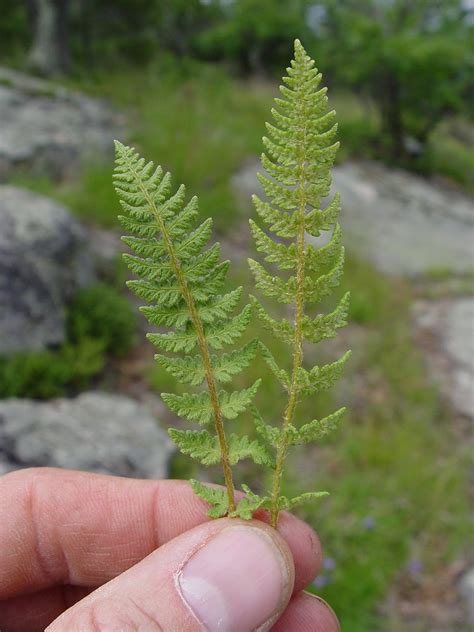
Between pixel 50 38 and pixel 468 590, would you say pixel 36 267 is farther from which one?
pixel 50 38

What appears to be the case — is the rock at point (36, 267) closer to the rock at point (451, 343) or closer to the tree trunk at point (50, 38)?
the rock at point (451, 343)

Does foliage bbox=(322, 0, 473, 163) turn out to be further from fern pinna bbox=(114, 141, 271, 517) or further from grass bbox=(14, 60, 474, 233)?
fern pinna bbox=(114, 141, 271, 517)

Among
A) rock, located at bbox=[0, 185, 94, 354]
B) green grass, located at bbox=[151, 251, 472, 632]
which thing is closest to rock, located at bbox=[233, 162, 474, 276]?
green grass, located at bbox=[151, 251, 472, 632]

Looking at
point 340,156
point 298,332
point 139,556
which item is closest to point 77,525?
point 139,556

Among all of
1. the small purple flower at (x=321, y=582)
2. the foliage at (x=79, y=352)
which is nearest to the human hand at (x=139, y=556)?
the small purple flower at (x=321, y=582)

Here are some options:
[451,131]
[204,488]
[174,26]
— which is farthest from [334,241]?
[451,131]

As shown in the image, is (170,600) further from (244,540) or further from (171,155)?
(171,155)
